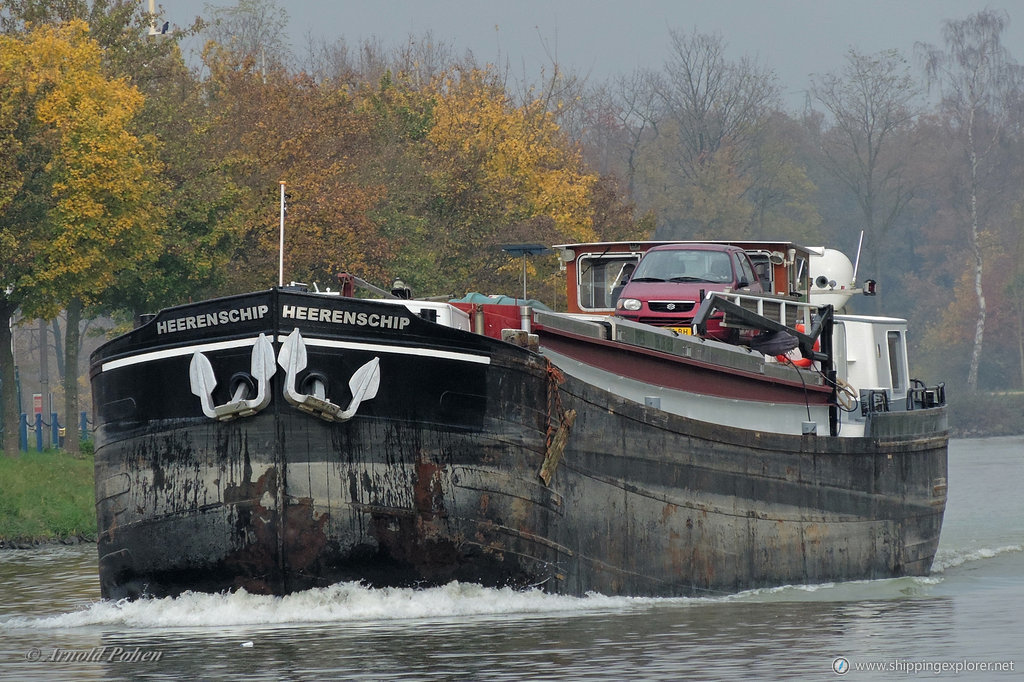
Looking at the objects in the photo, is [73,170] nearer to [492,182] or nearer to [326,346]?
[326,346]

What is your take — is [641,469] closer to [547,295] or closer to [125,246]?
[125,246]

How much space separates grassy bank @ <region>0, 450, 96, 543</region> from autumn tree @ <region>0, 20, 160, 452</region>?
133 inches

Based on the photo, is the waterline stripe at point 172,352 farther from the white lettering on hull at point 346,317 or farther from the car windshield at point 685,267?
the car windshield at point 685,267

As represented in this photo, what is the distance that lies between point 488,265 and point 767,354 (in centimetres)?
Answer: 2770

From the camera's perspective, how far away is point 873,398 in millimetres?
24328

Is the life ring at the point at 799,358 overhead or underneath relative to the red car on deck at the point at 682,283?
underneath

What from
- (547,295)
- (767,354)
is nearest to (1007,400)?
(547,295)

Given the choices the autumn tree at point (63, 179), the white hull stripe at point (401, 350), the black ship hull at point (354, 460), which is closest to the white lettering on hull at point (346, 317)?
the black ship hull at point (354, 460)

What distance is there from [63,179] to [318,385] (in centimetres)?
1778

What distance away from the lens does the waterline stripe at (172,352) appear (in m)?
17.1

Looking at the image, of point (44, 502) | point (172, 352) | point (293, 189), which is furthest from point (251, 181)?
point (172, 352)

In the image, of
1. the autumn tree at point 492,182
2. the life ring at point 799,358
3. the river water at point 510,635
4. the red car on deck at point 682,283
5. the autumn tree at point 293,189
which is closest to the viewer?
the river water at point 510,635

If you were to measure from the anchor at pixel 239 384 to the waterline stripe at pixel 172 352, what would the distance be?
0.09 meters

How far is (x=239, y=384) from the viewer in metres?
17.2
